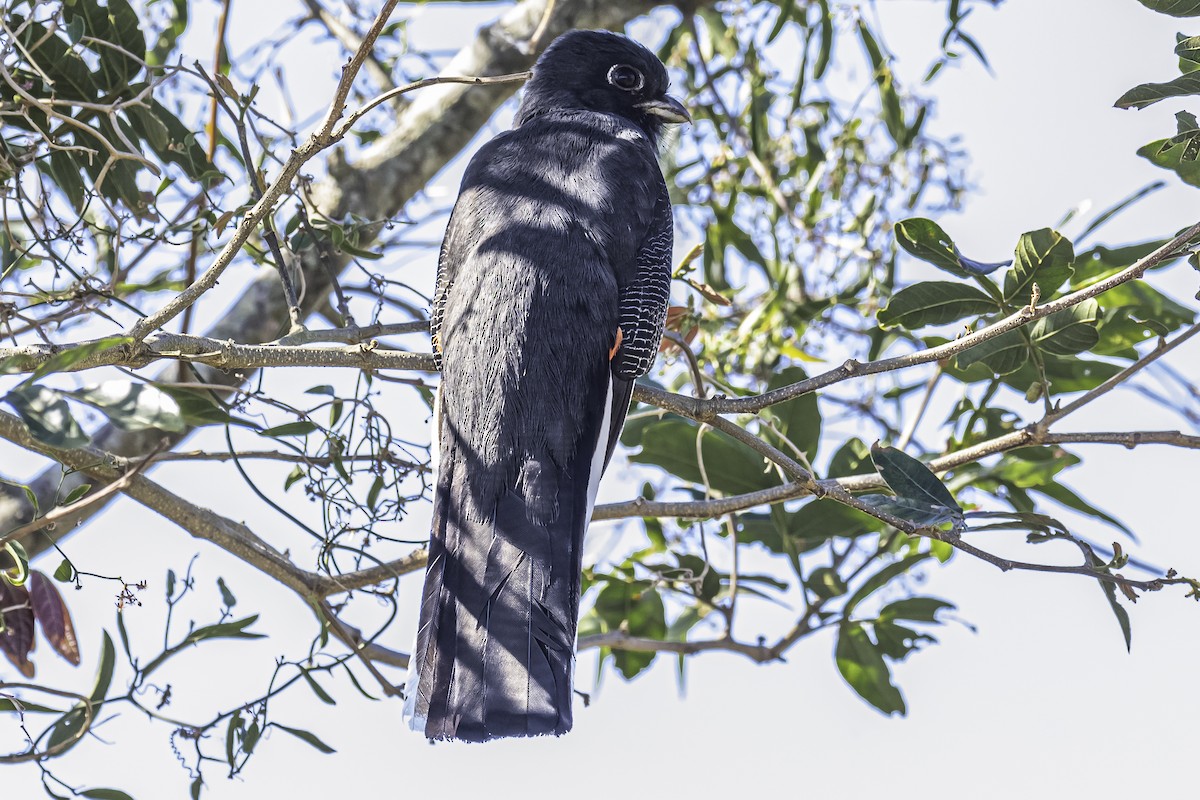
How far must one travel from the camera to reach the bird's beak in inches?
136

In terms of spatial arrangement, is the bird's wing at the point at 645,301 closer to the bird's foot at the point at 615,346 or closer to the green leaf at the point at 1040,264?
the bird's foot at the point at 615,346

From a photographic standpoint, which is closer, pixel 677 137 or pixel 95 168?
pixel 95 168

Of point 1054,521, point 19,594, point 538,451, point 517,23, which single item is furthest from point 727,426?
point 517,23

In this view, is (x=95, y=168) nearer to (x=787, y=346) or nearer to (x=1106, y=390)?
(x=787, y=346)

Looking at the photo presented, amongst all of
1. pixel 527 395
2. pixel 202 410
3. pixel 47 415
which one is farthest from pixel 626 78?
pixel 47 415

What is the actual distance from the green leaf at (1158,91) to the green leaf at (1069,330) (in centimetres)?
40

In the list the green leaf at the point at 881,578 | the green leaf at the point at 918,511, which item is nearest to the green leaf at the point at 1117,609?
the green leaf at the point at 918,511

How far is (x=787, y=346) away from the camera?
3377 mm

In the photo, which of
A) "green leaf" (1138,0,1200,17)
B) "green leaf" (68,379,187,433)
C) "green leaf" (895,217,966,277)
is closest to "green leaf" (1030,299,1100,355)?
"green leaf" (895,217,966,277)

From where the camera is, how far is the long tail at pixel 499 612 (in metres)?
2.17

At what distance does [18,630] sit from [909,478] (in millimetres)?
1844

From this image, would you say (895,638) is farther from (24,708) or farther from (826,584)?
(24,708)

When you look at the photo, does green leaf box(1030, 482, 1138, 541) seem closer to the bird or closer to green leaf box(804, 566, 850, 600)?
green leaf box(804, 566, 850, 600)

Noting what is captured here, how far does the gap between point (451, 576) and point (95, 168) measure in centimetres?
128
